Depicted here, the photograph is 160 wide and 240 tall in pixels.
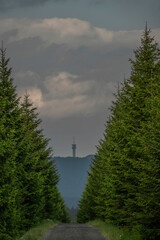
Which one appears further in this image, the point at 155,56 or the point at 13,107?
the point at 13,107

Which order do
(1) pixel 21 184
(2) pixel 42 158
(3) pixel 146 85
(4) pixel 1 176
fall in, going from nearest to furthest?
(4) pixel 1 176 → (3) pixel 146 85 → (1) pixel 21 184 → (2) pixel 42 158

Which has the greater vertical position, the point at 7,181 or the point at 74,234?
the point at 7,181

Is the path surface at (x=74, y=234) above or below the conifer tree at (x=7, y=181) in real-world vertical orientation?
below

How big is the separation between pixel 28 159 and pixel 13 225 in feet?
23.1

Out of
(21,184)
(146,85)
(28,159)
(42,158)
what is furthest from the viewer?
(42,158)

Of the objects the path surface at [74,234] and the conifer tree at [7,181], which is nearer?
the conifer tree at [7,181]

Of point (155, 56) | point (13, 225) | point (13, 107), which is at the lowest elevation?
point (13, 225)

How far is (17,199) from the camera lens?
75.5ft

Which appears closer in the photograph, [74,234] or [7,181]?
[7,181]

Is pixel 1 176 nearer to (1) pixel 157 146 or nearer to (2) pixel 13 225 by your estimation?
(2) pixel 13 225

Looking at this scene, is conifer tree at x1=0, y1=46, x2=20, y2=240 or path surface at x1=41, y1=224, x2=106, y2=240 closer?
conifer tree at x1=0, y1=46, x2=20, y2=240

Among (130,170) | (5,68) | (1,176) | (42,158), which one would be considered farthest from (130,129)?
(42,158)

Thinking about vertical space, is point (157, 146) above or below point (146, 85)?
below

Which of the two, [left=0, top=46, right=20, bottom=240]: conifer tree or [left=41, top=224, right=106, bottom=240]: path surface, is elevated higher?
[left=0, top=46, right=20, bottom=240]: conifer tree
